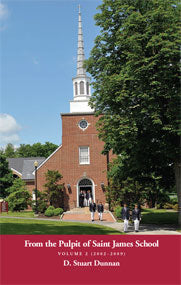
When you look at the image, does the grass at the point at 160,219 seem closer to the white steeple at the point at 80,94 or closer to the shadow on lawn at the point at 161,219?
the shadow on lawn at the point at 161,219

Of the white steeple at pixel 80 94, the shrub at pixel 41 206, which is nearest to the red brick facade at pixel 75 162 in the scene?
the white steeple at pixel 80 94

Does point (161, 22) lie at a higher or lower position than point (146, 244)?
higher

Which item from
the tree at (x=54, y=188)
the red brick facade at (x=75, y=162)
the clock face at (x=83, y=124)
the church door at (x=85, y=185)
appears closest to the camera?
the tree at (x=54, y=188)

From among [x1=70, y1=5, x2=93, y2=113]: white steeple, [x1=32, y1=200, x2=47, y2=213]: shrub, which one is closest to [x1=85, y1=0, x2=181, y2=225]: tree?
[x1=32, y1=200, x2=47, y2=213]: shrub

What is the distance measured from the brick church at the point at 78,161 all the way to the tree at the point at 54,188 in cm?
60

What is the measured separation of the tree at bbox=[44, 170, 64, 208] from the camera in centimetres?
3083

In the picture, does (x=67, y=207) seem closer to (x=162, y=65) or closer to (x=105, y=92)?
(x=105, y=92)

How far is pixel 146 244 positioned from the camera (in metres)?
9.77

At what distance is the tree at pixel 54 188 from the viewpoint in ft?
101

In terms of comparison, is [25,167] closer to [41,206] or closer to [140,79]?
[41,206]

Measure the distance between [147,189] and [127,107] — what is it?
12838 millimetres

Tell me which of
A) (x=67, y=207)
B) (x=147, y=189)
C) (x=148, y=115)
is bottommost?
(x=67, y=207)

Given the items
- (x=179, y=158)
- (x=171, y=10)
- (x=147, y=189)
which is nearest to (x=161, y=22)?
(x=171, y=10)

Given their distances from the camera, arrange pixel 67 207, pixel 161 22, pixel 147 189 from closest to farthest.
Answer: pixel 161 22, pixel 147 189, pixel 67 207
